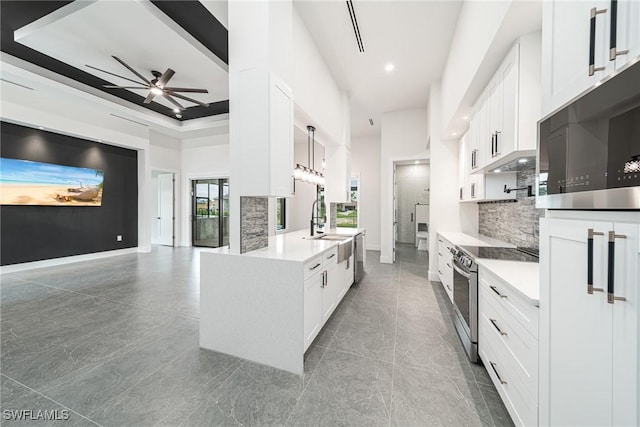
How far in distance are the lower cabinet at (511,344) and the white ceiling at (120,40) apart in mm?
4648

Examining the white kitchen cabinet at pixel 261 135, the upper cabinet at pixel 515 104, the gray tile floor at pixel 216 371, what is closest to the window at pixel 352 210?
the gray tile floor at pixel 216 371

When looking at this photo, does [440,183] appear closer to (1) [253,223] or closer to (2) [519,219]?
(2) [519,219]

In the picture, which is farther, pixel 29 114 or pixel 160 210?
pixel 160 210

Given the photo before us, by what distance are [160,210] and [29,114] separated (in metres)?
4.05

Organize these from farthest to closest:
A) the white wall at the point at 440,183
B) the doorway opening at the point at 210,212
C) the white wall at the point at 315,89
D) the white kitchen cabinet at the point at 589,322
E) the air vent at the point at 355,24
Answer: the doorway opening at the point at 210,212 < the white wall at the point at 440,183 < the white wall at the point at 315,89 < the air vent at the point at 355,24 < the white kitchen cabinet at the point at 589,322

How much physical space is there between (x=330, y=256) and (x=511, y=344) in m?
1.62

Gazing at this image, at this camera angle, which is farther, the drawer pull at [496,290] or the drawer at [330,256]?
the drawer at [330,256]

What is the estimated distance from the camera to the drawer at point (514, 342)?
1165 millimetres

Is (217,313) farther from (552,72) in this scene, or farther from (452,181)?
(452,181)

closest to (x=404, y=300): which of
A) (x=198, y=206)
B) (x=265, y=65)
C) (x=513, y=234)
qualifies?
(x=513, y=234)

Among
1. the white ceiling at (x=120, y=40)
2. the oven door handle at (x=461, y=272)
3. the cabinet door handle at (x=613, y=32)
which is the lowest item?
the oven door handle at (x=461, y=272)

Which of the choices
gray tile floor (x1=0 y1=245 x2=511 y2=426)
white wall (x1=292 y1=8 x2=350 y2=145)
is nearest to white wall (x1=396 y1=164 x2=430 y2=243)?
white wall (x1=292 y1=8 x2=350 y2=145)

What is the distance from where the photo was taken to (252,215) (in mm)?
2322

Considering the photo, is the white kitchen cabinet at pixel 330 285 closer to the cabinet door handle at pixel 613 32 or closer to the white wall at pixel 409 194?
the cabinet door handle at pixel 613 32
